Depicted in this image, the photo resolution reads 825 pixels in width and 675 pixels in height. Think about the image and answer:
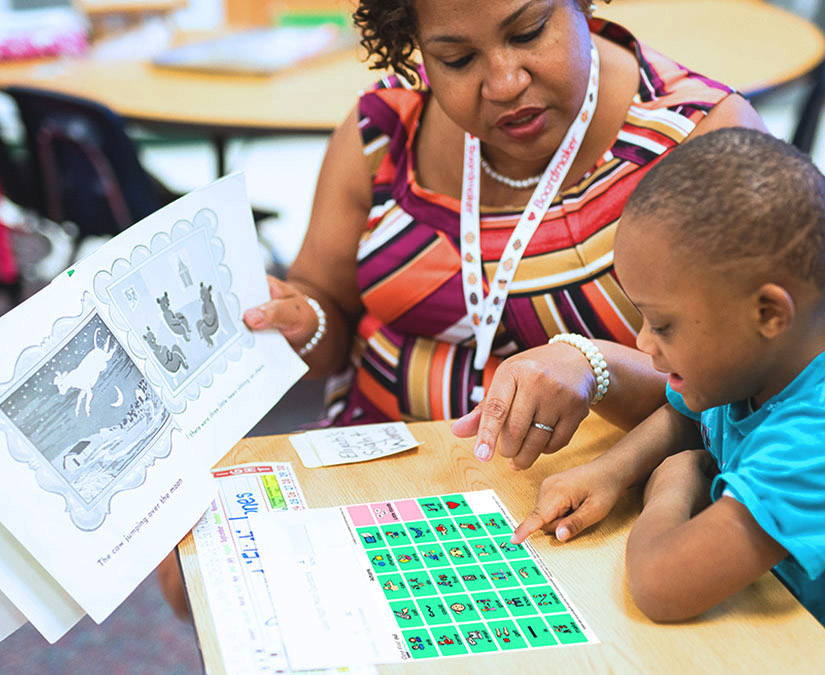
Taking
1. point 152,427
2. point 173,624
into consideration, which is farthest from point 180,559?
point 173,624

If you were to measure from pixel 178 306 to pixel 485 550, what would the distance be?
18.2 inches

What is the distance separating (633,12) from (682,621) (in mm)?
3409

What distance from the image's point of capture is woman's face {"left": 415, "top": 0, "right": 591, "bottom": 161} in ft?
4.68

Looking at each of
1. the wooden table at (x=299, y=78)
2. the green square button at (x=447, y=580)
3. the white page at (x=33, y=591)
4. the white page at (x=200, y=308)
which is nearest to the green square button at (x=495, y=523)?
the green square button at (x=447, y=580)

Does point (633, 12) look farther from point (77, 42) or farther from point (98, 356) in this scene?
point (98, 356)

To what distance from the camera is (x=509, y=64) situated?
1.46m

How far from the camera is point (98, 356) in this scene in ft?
3.69

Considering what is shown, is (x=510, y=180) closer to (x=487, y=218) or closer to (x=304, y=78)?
(x=487, y=218)

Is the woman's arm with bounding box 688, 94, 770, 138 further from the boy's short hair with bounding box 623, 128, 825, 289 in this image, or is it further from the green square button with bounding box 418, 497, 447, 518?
the green square button with bounding box 418, 497, 447, 518

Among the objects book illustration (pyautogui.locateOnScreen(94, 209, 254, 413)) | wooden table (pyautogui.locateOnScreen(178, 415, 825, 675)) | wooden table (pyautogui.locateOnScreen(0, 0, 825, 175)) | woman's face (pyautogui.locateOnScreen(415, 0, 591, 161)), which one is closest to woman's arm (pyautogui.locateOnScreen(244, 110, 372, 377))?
woman's face (pyautogui.locateOnScreen(415, 0, 591, 161))

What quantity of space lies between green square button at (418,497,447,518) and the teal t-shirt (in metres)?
0.32

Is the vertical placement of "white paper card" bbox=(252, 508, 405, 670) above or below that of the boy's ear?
below

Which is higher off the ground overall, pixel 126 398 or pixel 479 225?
pixel 126 398

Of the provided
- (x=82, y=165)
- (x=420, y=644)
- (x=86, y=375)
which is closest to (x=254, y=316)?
(x=86, y=375)
